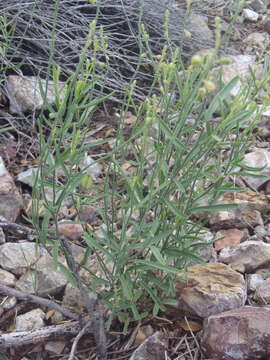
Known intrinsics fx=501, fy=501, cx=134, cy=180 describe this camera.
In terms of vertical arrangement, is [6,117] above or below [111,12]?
below

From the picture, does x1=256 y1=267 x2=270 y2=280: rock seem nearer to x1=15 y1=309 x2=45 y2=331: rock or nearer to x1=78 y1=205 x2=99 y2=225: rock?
x1=78 y1=205 x2=99 y2=225: rock

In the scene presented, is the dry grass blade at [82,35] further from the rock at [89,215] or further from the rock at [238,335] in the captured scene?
the rock at [238,335]

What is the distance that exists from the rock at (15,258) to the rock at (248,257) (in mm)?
876

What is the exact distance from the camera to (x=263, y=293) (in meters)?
2.03

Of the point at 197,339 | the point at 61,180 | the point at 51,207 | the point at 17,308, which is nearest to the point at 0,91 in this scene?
the point at 61,180

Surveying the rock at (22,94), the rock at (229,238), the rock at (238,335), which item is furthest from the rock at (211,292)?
the rock at (22,94)

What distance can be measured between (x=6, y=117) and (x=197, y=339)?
5.82 feet

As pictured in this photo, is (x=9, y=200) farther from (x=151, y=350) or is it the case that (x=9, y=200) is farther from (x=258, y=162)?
(x=258, y=162)

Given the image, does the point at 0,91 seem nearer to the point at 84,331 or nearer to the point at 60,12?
the point at 60,12

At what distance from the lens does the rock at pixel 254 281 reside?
212 centimetres

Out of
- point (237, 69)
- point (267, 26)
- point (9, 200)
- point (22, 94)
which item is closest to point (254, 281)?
point (9, 200)

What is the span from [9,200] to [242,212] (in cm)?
119

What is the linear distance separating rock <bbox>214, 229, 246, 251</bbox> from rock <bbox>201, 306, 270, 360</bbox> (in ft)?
1.96

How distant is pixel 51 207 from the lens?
5.28 ft
